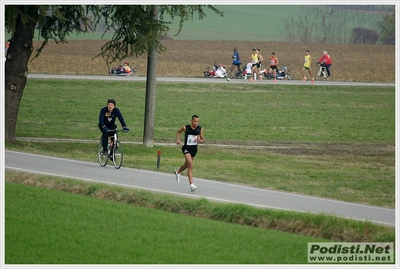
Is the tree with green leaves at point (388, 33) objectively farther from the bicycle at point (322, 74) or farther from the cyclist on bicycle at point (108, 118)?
the cyclist on bicycle at point (108, 118)

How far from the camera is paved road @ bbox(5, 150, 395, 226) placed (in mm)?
18688

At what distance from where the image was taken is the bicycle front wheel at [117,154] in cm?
2400

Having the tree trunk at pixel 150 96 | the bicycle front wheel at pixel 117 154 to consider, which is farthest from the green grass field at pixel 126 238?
the tree trunk at pixel 150 96

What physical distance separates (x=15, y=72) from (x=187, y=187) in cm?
997

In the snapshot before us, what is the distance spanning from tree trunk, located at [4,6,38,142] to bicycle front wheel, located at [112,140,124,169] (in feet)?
19.2

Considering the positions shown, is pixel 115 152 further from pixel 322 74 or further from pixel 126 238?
pixel 322 74

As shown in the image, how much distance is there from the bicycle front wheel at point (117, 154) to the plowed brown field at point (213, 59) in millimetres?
31190

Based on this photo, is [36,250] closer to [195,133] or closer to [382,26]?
[195,133]

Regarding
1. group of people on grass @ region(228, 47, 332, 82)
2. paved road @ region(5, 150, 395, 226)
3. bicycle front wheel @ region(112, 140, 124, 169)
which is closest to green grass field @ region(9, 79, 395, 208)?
bicycle front wheel @ region(112, 140, 124, 169)

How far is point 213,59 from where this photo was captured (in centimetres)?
6850

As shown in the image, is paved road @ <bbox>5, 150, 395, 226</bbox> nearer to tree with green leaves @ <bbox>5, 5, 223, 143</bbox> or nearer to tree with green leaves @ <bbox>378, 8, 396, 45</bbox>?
tree with green leaves @ <bbox>5, 5, 223, 143</bbox>

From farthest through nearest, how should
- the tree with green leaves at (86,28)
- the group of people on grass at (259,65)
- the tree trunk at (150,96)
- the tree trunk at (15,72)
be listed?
the group of people on grass at (259,65)
the tree trunk at (150,96)
the tree trunk at (15,72)
the tree with green leaves at (86,28)

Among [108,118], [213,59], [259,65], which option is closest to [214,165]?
[108,118]

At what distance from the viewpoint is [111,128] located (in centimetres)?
2427
